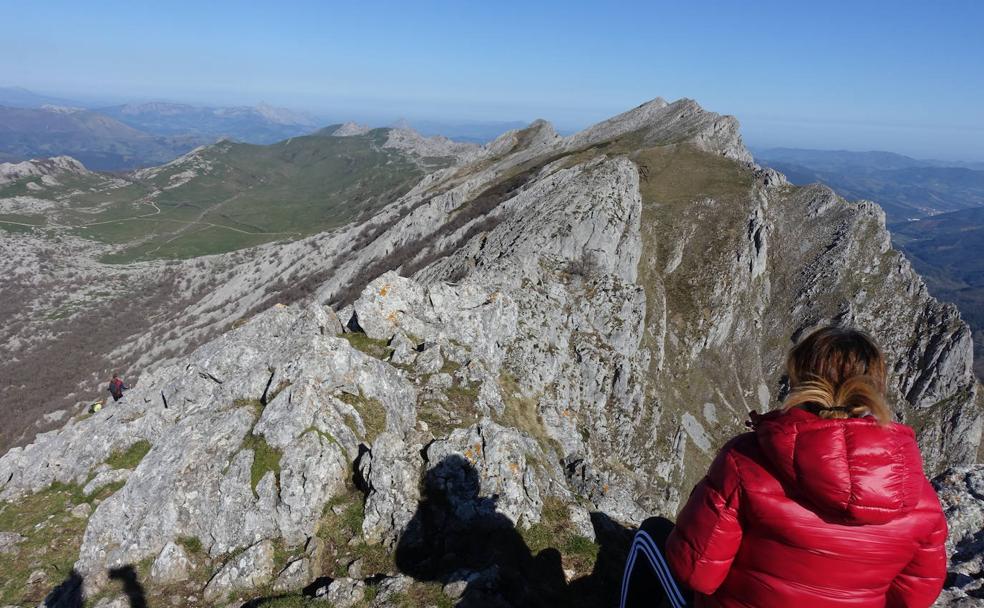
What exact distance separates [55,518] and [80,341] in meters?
147

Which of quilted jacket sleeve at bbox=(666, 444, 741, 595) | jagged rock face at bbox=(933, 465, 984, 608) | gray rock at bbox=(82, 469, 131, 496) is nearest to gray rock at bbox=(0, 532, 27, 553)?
gray rock at bbox=(82, 469, 131, 496)

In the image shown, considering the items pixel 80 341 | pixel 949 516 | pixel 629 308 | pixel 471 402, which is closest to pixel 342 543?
pixel 471 402

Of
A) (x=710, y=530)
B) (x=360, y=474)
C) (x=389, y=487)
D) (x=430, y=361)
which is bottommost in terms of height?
(x=360, y=474)

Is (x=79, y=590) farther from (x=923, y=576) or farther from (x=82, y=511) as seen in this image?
(x=923, y=576)

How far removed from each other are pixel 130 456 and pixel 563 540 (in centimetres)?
1915

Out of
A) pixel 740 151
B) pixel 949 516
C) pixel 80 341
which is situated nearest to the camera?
pixel 949 516

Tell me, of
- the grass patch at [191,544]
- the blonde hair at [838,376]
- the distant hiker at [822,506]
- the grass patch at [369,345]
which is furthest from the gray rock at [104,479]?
the blonde hair at [838,376]

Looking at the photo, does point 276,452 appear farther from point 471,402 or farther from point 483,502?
point 471,402

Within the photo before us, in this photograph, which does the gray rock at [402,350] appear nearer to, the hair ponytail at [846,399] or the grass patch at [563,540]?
the grass patch at [563,540]

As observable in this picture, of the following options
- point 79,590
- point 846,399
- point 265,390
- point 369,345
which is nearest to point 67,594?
point 79,590

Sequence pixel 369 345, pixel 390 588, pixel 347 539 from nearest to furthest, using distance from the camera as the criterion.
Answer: pixel 390 588 → pixel 347 539 → pixel 369 345

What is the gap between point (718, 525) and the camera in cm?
477

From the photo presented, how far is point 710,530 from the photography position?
15.8 feet

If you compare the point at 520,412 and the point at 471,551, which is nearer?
the point at 471,551
